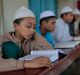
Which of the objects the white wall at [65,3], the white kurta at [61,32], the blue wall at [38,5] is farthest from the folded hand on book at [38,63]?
the white wall at [65,3]

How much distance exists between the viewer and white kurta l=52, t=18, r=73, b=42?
3.81m

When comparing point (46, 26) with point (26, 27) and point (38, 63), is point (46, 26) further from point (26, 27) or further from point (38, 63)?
point (38, 63)

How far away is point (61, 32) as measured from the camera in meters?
4.05

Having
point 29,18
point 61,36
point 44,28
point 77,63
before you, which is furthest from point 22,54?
point 61,36

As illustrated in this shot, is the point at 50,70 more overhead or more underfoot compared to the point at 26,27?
more underfoot

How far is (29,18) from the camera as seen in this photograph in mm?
1939

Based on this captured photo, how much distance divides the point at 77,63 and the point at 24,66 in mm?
516

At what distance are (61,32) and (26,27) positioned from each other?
2.16 m

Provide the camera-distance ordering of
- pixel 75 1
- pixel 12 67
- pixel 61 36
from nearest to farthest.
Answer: pixel 12 67 → pixel 61 36 → pixel 75 1

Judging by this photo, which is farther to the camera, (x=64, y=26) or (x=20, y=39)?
(x=64, y=26)

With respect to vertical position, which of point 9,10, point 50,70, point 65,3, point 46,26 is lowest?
point 50,70

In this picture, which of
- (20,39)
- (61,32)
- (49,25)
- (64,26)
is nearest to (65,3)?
(64,26)

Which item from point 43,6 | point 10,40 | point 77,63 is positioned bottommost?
point 77,63

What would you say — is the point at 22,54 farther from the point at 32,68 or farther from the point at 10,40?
the point at 32,68
